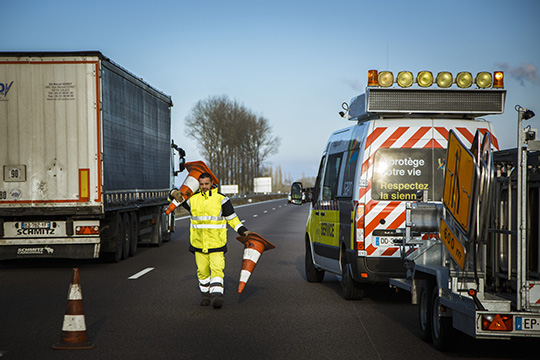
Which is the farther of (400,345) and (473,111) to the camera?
(473,111)

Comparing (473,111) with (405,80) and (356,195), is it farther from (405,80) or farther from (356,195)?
(356,195)

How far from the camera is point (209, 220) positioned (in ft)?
33.4

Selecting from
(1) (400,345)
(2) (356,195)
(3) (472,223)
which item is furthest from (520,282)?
(2) (356,195)

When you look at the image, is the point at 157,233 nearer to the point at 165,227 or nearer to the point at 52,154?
the point at 165,227

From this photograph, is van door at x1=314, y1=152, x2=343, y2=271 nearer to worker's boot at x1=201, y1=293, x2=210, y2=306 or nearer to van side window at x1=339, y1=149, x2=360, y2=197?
van side window at x1=339, y1=149, x2=360, y2=197

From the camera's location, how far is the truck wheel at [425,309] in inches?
302

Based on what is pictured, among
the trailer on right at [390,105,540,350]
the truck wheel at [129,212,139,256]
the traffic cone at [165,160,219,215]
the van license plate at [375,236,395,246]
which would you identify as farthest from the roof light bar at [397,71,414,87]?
the truck wheel at [129,212,139,256]

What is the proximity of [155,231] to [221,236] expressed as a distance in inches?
416

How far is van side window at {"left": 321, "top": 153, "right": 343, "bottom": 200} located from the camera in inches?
439

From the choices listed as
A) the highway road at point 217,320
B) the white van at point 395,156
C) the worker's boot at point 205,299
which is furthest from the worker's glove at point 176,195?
the white van at point 395,156

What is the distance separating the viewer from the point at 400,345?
7605 millimetres

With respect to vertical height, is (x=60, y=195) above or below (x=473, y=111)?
below

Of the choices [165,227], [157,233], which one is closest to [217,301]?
[157,233]

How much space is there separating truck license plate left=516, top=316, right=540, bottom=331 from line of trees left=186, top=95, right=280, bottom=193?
75.2 m
